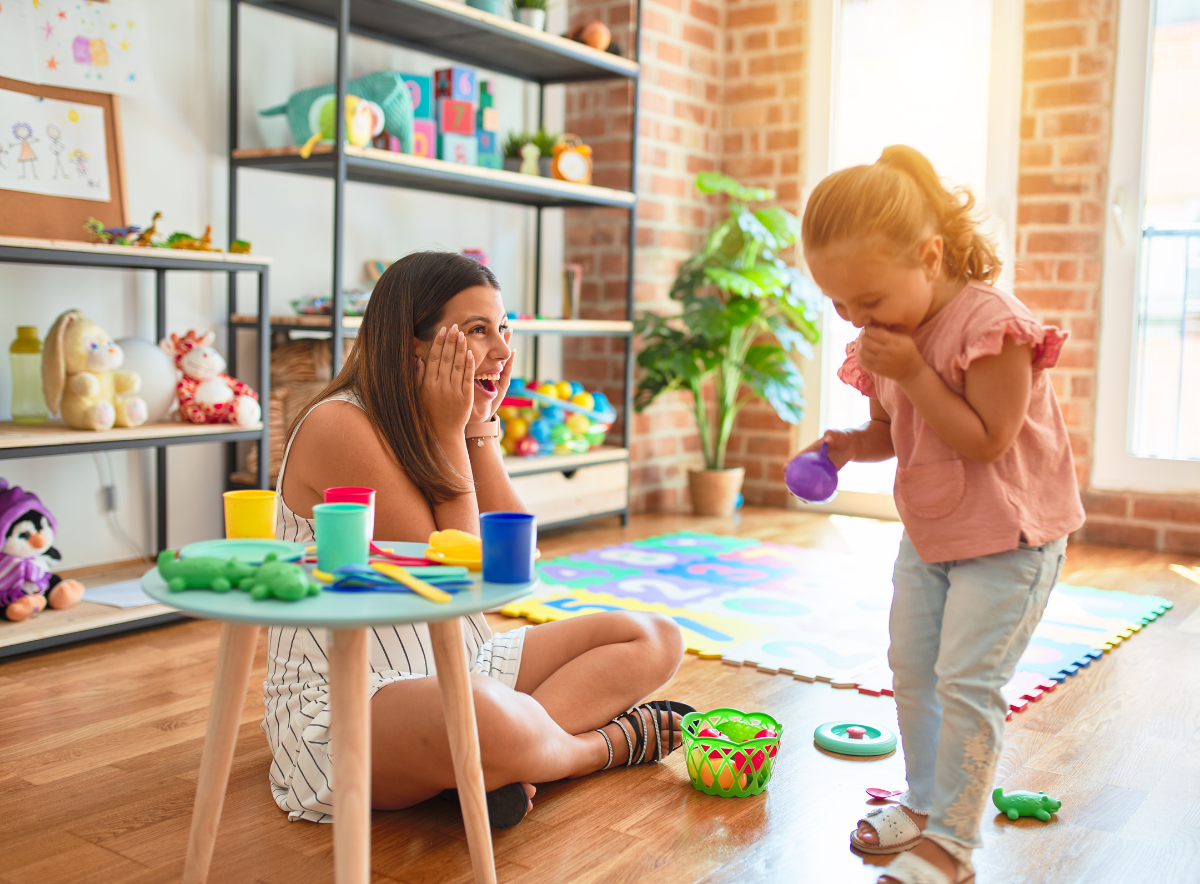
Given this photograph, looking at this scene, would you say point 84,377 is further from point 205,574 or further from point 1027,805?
point 1027,805

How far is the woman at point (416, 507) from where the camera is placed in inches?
54.6

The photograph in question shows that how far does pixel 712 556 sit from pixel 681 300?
107 centimetres

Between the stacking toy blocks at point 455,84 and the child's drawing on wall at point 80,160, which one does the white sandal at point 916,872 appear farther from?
the stacking toy blocks at point 455,84

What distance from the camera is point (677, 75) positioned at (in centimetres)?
419

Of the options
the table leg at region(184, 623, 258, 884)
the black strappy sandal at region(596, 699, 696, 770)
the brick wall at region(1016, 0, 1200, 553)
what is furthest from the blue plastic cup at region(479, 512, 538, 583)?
the brick wall at region(1016, 0, 1200, 553)

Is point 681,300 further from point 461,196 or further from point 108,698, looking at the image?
point 108,698

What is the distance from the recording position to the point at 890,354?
124 centimetres

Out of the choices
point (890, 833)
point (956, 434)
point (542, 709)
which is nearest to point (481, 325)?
point (542, 709)

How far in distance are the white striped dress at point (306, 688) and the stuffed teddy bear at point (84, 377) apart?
1057 millimetres

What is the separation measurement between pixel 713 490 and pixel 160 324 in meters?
2.08

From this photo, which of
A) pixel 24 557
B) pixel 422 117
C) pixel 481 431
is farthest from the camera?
pixel 422 117

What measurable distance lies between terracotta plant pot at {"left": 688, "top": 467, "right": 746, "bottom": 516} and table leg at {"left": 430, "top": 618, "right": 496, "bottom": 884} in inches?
114

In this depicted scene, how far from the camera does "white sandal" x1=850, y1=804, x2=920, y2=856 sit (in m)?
1.43

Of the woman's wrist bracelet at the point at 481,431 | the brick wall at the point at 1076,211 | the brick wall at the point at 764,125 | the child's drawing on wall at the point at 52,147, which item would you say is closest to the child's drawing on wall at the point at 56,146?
the child's drawing on wall at the point at 52,147
